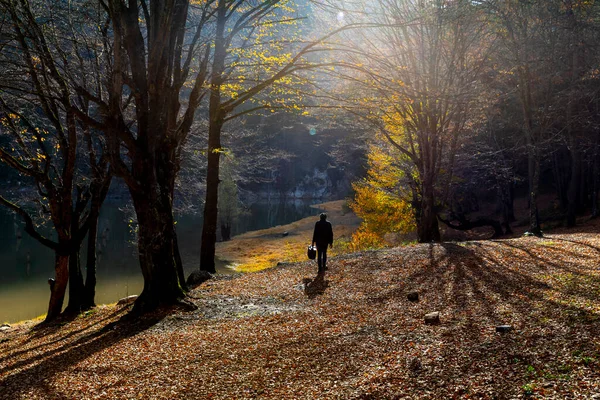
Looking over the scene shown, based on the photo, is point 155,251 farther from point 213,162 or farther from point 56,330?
point 213,162

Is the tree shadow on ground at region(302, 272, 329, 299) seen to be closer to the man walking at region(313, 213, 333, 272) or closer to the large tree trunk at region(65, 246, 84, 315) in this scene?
the man walking at region(313, 213, 333, 272)

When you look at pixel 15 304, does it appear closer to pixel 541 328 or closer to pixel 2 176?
pixel 541 328

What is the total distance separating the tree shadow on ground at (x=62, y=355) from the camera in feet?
20.7

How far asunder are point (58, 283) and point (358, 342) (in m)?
10.9

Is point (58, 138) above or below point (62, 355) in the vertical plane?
above

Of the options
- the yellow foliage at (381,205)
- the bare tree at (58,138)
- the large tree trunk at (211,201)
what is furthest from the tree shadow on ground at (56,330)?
the yellow foliage at (381,205)

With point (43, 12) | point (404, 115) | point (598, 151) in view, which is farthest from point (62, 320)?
point (598, 151)

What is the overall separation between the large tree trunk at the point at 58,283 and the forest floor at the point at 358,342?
1.94 metres

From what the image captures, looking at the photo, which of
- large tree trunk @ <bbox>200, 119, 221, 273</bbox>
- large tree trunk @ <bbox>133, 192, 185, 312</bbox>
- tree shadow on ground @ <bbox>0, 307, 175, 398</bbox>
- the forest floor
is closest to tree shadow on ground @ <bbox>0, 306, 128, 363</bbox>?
the forest floor

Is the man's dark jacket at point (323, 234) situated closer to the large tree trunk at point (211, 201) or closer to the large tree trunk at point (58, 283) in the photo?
the large tree trunk at point (211, 201)

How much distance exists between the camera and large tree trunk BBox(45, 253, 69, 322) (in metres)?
12.8

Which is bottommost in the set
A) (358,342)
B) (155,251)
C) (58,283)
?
(58,283)

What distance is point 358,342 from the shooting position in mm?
6449

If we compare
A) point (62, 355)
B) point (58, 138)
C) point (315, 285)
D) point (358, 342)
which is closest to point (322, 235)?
point (315, 285)
